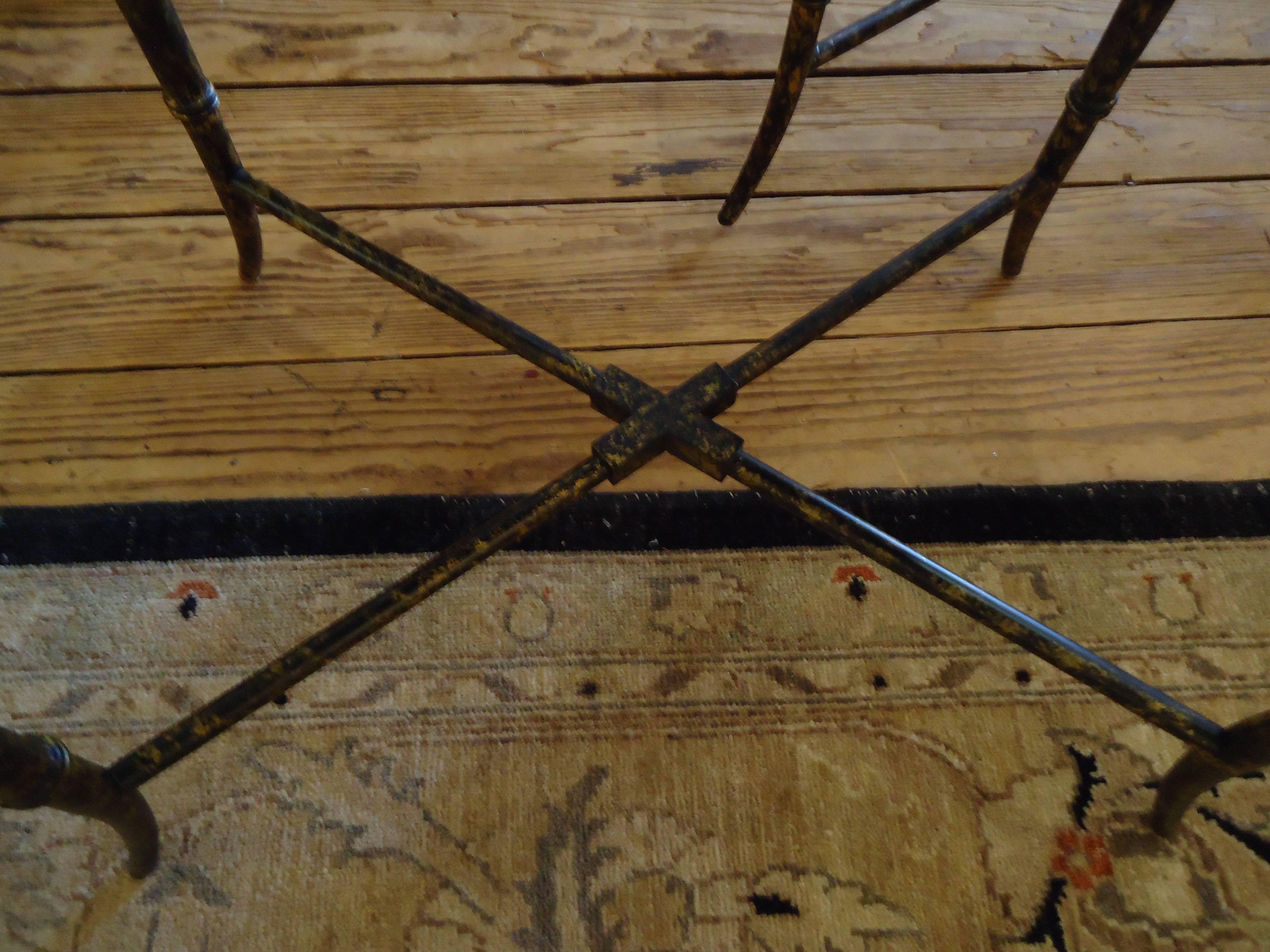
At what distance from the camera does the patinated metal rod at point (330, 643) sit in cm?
57

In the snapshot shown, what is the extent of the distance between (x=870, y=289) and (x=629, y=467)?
10.6 inches

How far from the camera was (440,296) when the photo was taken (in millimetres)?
721

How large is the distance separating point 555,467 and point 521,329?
17cm

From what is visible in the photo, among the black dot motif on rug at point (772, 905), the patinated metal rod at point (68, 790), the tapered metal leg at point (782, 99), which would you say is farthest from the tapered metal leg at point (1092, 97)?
the patinated metal rod at point (68, 790)

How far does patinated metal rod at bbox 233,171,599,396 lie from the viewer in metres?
0.70

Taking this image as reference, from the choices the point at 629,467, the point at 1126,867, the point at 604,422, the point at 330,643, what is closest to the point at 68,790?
the point at 330,643

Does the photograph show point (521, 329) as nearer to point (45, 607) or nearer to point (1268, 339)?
point (45, 607)

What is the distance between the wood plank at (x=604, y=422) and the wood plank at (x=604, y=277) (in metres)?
0.03

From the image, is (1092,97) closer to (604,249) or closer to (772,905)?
(604,249)

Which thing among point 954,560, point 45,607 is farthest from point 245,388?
point 954,560

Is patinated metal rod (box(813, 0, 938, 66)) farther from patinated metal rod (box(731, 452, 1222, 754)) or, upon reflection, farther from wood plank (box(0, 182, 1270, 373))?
patinated metal rod (box(731, 452, 1222, 754))

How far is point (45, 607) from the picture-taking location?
78 centimetres


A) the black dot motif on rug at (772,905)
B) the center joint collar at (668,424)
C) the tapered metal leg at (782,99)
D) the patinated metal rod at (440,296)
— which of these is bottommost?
the black dot motif on rug at (772,905)

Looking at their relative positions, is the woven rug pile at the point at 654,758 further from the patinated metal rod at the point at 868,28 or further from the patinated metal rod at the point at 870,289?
the patinated metal rod at the point at 868,28
